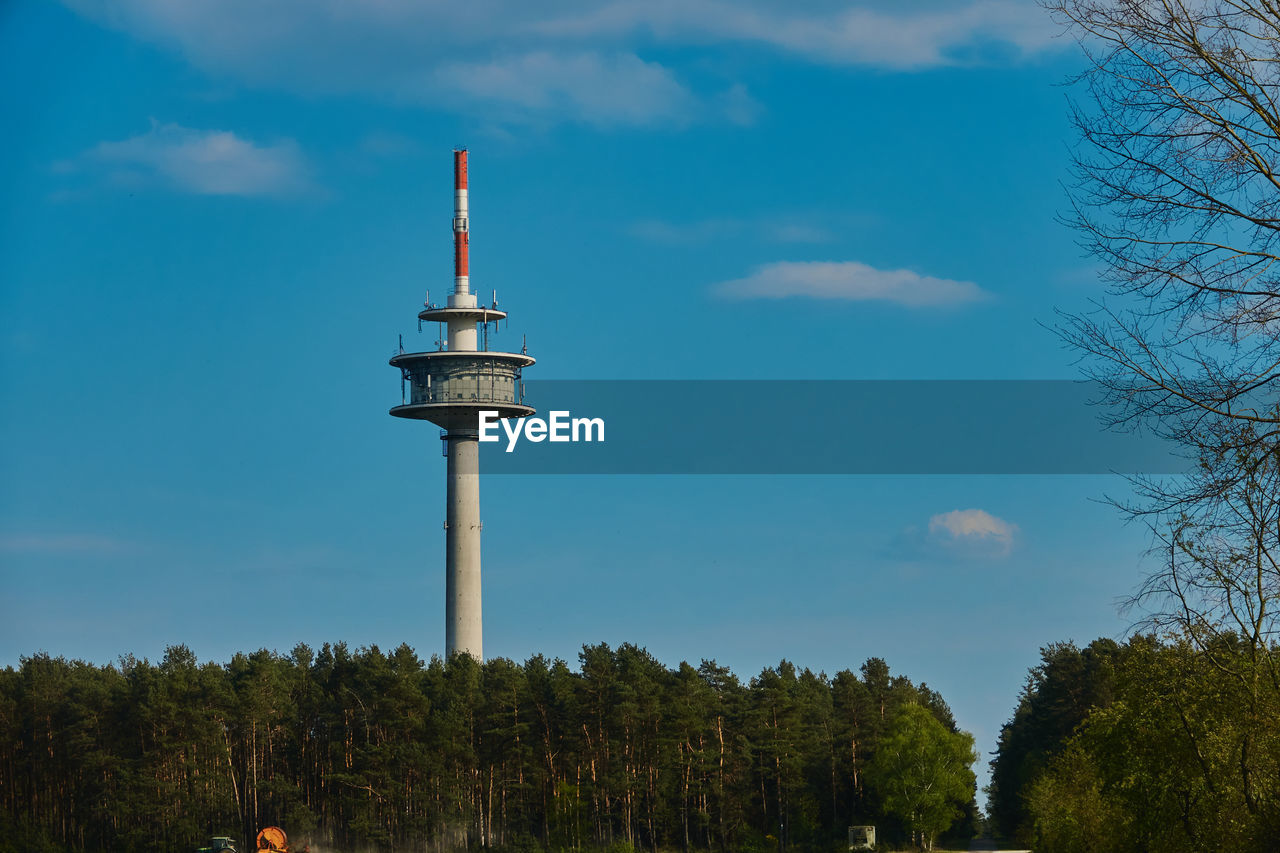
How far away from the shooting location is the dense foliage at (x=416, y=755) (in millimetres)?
84625

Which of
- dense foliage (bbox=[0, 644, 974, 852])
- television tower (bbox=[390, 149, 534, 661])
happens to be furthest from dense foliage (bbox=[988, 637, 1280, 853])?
television tower (bbox=[390, 149, 534, 661])

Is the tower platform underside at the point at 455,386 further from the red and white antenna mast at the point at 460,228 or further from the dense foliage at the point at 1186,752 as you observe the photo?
the dense foliage at the point at 1186,752

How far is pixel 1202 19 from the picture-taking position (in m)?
15.7

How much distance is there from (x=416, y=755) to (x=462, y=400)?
32.9 metres

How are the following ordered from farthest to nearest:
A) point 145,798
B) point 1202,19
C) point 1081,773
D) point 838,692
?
point 838,692 < point 145,798 < point 1081,773 < point 1202,19

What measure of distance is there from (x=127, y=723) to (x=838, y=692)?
50189 mm

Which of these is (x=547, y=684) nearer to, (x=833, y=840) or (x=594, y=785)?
(x=594, y=785)

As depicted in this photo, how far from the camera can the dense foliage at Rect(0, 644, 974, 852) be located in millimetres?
84625

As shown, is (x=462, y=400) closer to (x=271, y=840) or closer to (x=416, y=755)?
(x=416, y=755)

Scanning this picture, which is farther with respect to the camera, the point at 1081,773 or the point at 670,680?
the point at 670,680

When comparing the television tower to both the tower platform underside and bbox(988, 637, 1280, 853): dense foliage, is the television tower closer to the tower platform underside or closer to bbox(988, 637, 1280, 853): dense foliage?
the tower platform underside

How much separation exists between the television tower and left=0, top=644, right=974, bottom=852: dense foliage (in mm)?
8695

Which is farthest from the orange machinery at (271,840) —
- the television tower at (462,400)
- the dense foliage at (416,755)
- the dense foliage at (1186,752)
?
the television tower at (462,400)

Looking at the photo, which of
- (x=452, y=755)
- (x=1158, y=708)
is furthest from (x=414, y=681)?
(x=1158, y=708)
